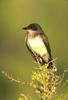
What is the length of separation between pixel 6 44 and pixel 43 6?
14.5ft

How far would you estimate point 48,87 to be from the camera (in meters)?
7.47

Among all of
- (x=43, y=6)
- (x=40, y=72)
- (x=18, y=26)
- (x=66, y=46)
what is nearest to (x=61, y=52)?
(x=66, y=46)

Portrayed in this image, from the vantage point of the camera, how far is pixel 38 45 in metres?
11.9

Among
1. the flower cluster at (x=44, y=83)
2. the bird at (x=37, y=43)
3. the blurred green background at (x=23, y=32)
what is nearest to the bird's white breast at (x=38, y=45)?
the bird at (x=37, y=43)

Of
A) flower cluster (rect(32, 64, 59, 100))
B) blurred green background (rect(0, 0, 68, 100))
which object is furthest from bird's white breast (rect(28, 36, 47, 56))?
blurred green background (rect(0, 0, 68, 100))

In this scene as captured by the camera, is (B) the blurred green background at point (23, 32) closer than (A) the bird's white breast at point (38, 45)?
No

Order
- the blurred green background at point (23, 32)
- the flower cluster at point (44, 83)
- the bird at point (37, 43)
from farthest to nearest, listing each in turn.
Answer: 1. the blurred green background at point (23, 32)
2. the bird at point (37, 43)
3. the flower cluster at point (44, 83)

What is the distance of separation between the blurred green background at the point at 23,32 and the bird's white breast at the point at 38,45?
6977 mm

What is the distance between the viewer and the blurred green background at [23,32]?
71.3ft

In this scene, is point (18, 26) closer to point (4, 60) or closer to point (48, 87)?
point (4, 60)

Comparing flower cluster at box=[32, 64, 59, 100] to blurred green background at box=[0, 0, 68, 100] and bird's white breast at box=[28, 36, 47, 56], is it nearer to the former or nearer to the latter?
bird's white breast at box=[28, 36, 47, 56]

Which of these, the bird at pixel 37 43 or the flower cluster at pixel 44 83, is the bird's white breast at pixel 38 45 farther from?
the flower cluster at pixel 44 83

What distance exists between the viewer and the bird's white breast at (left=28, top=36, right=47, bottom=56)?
1173cm

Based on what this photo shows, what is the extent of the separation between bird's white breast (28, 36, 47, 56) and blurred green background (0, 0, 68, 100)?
6977mm
